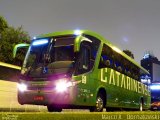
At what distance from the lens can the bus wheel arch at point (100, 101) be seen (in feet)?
53.1

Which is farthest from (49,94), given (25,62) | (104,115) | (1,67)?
(1,67)

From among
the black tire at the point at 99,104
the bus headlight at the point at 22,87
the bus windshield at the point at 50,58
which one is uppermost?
the bus windshield at the point at 50,58

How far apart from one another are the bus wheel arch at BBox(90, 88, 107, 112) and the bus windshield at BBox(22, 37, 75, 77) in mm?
2721

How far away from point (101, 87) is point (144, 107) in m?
11.2

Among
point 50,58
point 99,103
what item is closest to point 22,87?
point 50,58

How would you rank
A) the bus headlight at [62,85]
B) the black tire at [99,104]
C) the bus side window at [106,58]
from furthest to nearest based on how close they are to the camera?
the bus side window at [106,58], the black tire at [99,104], the bus headlight at [62,85]

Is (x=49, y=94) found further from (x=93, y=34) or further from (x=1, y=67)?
(x=1, y=67)

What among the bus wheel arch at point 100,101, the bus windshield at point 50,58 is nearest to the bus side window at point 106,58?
the bus wheel arch at point 100,101

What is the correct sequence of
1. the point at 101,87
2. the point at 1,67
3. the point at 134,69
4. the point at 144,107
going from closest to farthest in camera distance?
the point at 101,87
the point at 1,67
the point at 134,69
the point at 144,107

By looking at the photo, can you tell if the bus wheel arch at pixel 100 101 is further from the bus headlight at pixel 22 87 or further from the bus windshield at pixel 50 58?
the bus headlight at pixel 22 87

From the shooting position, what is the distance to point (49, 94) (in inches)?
564

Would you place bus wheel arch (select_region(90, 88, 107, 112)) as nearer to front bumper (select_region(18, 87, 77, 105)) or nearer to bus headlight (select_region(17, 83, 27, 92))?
front bumper (select_region(18, 87, 77, 105))

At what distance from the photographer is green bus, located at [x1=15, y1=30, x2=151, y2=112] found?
560 inches

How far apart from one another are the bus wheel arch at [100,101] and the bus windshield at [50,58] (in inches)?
107
